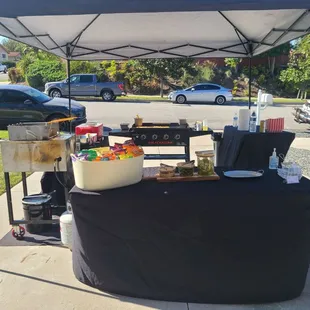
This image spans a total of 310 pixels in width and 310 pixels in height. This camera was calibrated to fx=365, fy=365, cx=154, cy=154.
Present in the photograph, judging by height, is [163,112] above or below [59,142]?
below

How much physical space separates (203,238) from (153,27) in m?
3.27

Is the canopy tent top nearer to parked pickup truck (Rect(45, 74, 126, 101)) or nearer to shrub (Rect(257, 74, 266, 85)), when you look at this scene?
parked pickup truck (Rect(45, 74, 126, 101))

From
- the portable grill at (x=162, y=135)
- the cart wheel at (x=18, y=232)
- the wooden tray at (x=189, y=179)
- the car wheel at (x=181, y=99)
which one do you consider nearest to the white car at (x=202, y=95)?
the car wheel at (x=181, y=99)

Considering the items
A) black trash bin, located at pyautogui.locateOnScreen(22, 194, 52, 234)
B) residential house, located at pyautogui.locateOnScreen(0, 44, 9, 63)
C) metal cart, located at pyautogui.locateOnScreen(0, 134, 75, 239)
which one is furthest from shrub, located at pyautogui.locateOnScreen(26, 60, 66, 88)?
residential house, located at pyautogui.locateOnScreen(0, 44, 9, 63)


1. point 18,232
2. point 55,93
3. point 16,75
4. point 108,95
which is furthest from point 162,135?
point 16,75

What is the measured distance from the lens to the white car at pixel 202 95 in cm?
2061

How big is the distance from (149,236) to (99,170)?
617mm

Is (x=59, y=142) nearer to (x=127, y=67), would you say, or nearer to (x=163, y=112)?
(x=163, y=112)

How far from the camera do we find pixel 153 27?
4941mm

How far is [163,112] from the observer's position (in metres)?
16.6

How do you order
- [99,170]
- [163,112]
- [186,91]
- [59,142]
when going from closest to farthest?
[99,170] < [59,142] < [163,112] < [186,91]

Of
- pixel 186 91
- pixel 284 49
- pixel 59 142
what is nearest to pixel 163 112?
pixel 186 91

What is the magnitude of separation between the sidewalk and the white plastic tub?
2.88 ft

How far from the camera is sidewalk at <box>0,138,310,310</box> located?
2762 mm
